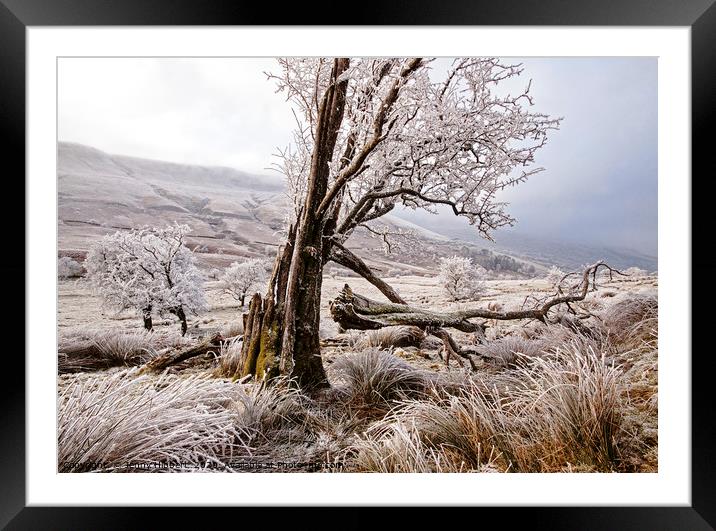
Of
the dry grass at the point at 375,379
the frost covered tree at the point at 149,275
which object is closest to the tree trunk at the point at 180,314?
the frost covered tree at the point at 149,275

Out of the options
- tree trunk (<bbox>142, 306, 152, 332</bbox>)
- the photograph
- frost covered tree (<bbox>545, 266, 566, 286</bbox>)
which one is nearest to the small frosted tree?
the photograph

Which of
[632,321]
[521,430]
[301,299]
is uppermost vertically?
[301,299]

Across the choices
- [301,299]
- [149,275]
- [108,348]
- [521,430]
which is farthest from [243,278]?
[521,430]

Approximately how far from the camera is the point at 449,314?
5.83 ft

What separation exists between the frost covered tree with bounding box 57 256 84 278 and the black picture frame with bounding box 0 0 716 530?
140mm

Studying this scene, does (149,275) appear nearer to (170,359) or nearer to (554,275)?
(170,359)

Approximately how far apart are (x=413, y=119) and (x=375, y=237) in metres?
0.63

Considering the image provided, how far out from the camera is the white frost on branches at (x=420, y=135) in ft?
5.74

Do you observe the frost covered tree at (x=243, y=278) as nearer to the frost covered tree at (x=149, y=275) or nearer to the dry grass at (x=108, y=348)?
the frost covered tree at (x=149, y=275)
